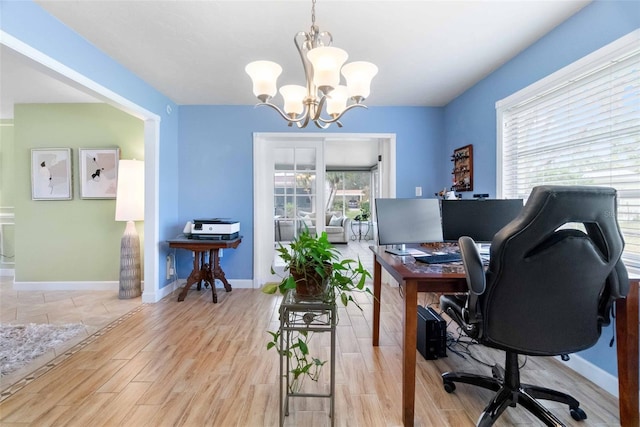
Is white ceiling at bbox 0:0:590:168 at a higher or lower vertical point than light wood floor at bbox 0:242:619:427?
higher

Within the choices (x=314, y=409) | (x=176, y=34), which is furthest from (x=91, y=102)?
(x=314, y=409)

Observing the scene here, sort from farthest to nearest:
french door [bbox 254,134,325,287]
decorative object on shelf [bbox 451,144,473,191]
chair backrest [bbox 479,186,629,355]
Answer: french door [bbox 254,134,325,287], decorative object on shelf [bbox 451,144,473,191], chair backrest [bbox 479,186,629,355]

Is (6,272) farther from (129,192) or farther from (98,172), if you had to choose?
(129,192)

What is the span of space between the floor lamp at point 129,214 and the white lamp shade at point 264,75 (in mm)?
2436

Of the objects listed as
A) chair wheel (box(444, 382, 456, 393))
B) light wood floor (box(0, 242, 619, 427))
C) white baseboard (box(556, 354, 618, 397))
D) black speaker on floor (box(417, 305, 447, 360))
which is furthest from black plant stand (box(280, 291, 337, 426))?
white baseboard (box(556, 354, 618, 397))

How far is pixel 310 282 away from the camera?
133 centimetres

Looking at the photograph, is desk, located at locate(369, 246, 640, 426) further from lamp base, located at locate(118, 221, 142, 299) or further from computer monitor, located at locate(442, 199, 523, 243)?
lamp base, located at locate(118, 221, 142, 299)

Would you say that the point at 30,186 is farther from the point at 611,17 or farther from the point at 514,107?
the point at 611,17

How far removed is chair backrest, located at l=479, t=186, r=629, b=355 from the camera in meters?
1.07

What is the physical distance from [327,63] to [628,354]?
2003mm

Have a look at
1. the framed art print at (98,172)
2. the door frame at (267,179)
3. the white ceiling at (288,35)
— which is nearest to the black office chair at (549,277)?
the white ceiling at (288,35)

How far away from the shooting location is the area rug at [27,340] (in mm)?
1919

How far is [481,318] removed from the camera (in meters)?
1.25

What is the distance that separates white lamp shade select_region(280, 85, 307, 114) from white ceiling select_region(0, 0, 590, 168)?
0.48 meters
